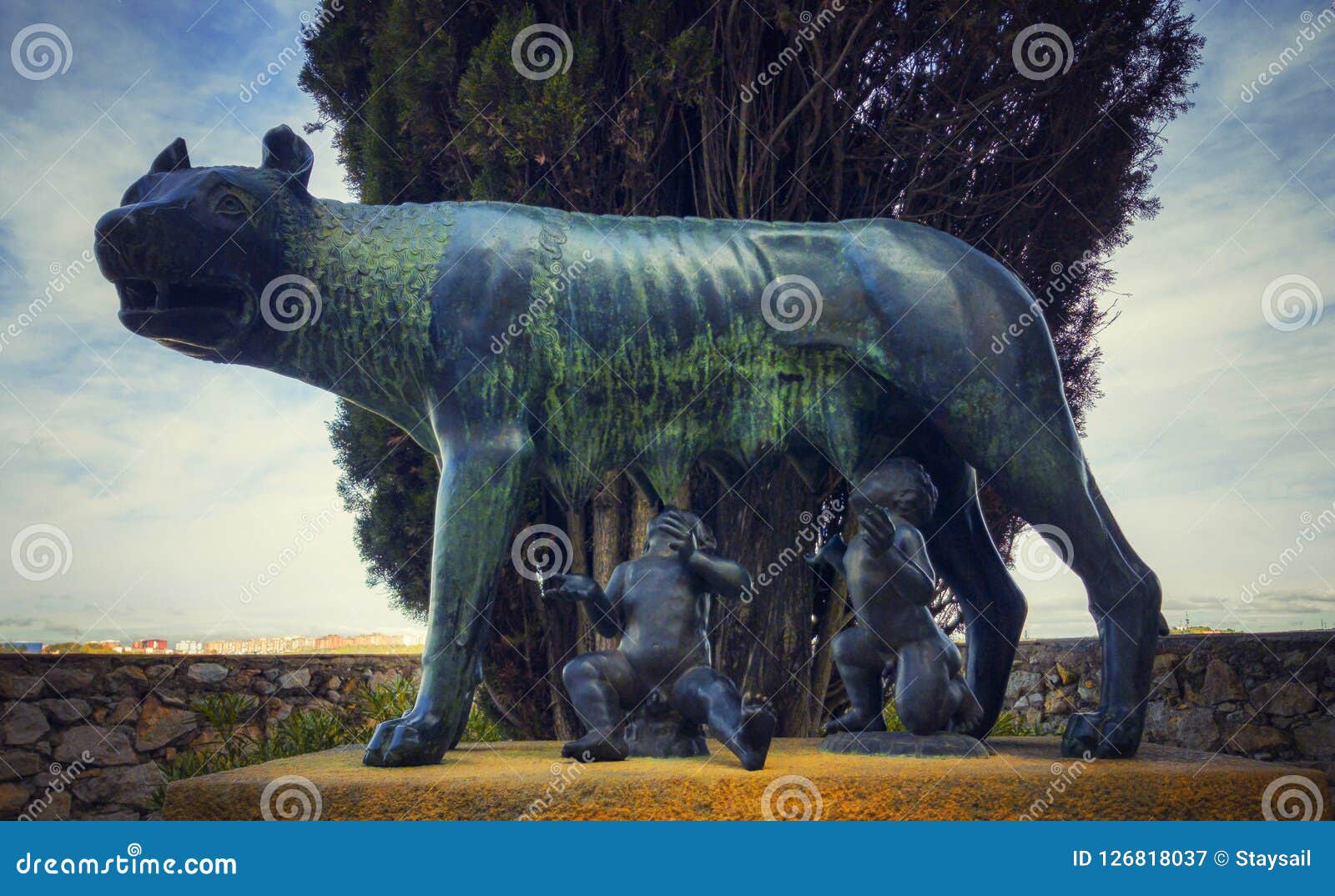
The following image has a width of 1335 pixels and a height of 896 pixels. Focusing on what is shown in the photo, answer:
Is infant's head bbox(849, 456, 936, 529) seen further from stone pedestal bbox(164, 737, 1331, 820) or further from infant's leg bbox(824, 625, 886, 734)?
stone pedestal bbox(164, 737, 1331, 820)

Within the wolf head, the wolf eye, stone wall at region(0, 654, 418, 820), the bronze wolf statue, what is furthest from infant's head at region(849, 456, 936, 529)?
stone wall at region(0, 654, 418, 820)

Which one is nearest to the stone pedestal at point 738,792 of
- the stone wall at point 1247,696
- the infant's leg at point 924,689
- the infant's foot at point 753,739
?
the infant's foot at point 753,739

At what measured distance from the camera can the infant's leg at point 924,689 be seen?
10.2ft

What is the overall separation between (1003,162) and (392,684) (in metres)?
A: 5.42

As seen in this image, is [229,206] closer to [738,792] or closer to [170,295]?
[170,295]

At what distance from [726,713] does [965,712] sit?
84cm

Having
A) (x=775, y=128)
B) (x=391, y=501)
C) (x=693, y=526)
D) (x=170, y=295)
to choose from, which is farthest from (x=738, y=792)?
(x=391, y=501)

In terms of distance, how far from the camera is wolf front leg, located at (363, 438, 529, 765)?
294 cm

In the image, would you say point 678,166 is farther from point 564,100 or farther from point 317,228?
point 317,228

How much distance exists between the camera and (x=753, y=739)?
2.74 m

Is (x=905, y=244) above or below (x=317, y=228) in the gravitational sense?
above

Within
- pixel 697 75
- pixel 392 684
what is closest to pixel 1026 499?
pixel 697 75

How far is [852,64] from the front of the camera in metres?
5.45

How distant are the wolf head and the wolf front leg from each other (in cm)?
75
